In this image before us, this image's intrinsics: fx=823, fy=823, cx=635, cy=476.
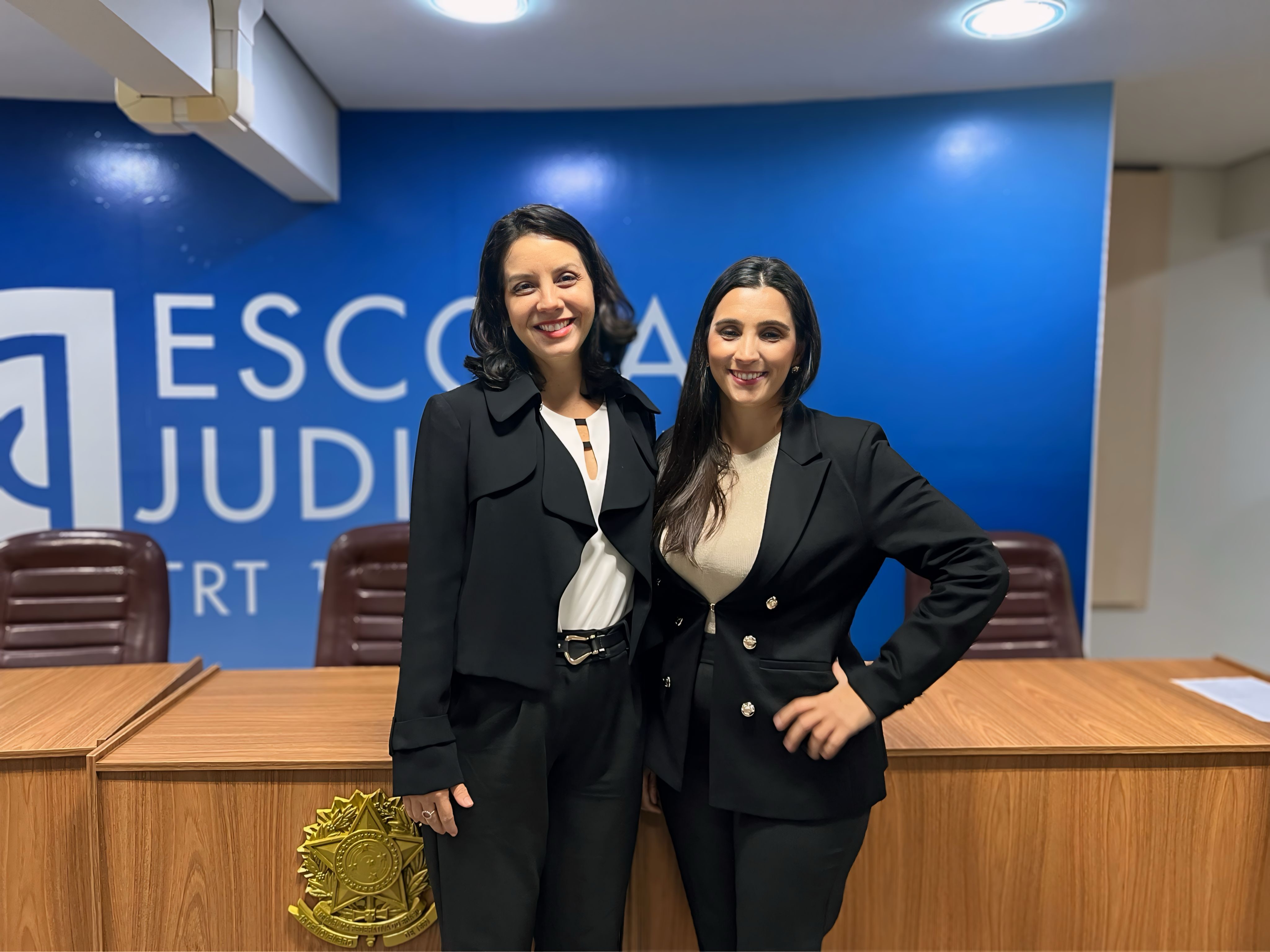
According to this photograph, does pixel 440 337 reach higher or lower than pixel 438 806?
higher

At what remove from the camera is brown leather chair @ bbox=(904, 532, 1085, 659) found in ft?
8.31

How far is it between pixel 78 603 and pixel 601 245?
2.33 meters

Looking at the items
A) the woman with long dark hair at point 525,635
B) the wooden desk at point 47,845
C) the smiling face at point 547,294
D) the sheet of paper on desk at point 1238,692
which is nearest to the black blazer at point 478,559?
the woman with long dark hair at point 525,635

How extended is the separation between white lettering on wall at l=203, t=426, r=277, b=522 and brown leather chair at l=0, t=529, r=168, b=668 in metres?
1.09

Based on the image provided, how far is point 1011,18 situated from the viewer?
264cm

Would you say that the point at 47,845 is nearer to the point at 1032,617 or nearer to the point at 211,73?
the point at 211,73

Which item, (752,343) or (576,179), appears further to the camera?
(576,179)

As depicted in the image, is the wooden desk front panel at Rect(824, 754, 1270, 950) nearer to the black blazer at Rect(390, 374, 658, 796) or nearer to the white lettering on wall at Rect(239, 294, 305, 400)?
the black blazer at Rect(390, 374, 658, 796)

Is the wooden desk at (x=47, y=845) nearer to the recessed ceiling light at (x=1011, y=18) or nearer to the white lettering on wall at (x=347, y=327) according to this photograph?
the white lettering on wall at (x=347, y=327)

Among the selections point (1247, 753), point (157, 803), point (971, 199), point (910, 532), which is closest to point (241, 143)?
point (157, 803)

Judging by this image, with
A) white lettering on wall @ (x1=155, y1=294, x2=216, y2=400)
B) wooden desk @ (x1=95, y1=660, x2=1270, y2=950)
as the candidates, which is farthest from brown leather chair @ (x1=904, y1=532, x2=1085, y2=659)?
white lettering on wall @ (x1=155, y1=294, x2=216, y2=400)

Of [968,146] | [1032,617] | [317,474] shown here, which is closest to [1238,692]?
[1032,617]

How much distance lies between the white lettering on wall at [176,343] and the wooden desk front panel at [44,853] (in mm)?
2186

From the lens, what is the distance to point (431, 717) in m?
1.27
